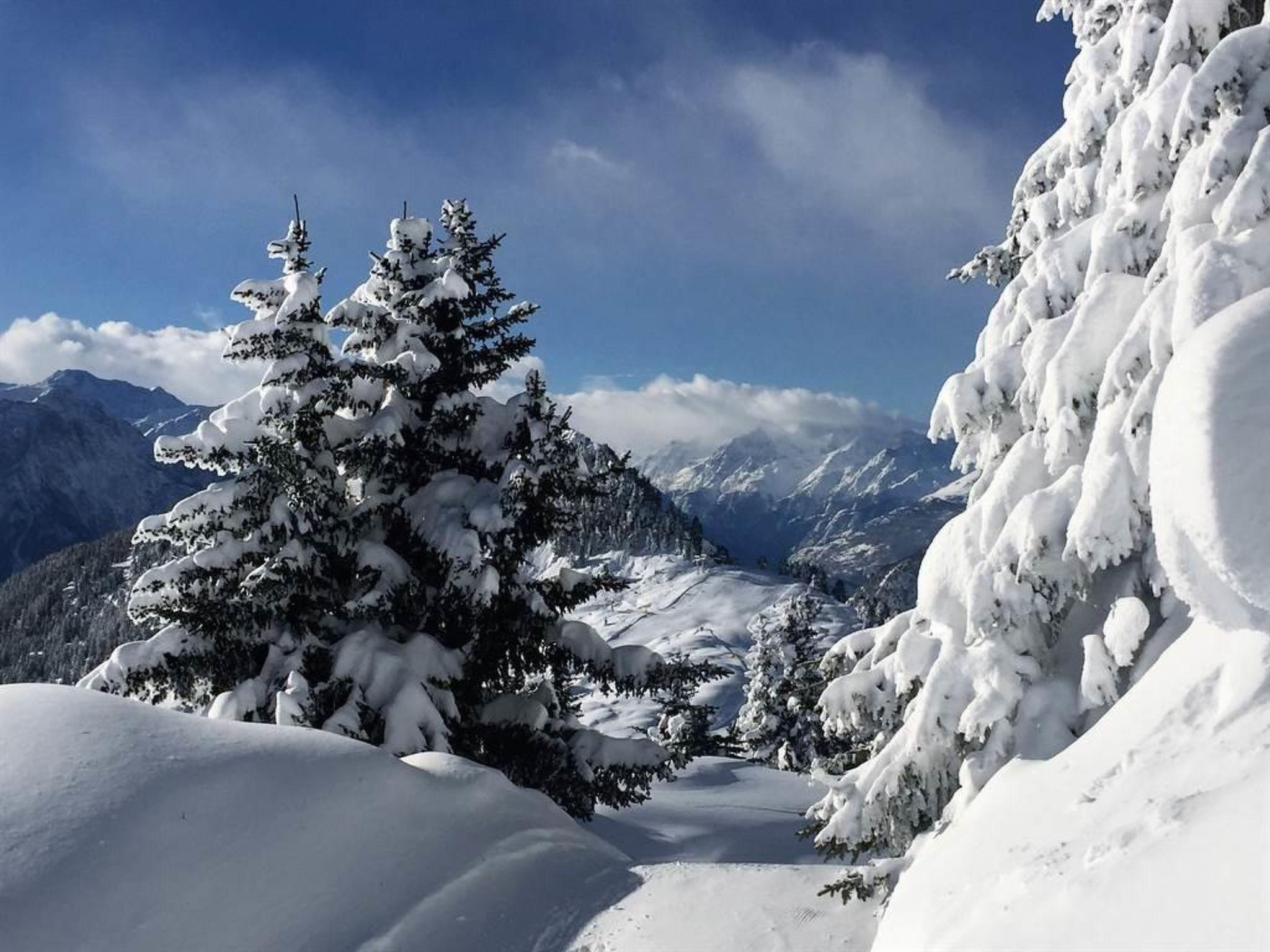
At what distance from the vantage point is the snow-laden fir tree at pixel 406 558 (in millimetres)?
11875

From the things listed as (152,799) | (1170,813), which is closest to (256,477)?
(152,799)

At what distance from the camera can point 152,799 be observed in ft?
22.5

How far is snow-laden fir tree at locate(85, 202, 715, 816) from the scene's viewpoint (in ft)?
39.0

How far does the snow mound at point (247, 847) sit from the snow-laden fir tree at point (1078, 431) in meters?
3.19

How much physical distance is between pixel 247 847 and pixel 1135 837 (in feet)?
21.0

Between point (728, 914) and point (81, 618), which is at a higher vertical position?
point (81, 618)

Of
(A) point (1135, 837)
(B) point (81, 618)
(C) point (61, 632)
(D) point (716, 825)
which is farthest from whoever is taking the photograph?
(B) point (81, 618)

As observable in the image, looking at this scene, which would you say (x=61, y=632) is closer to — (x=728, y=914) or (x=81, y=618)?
(x=81, y=618)

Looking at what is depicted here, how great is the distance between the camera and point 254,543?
Result: 12180mm

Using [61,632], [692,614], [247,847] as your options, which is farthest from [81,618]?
[247,847]

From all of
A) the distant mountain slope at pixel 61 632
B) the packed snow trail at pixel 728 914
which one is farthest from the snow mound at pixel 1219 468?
the distant mountain slope at pixel 61 632

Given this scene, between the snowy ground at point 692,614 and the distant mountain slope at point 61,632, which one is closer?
the snowy ground at point 692,614

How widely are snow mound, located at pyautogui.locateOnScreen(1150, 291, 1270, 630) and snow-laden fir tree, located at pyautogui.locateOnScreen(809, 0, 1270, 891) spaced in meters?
0.29

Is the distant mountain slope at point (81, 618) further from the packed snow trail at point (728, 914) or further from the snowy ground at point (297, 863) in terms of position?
the packed snow trail at point (728, 914)
